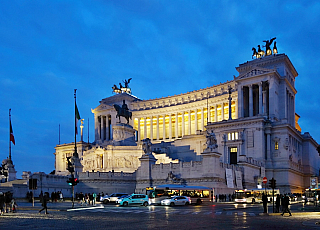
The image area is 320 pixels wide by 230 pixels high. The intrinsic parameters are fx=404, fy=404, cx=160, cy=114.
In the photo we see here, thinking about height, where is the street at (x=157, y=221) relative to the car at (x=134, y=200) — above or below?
above

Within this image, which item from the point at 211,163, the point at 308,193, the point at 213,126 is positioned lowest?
the point at 308,193

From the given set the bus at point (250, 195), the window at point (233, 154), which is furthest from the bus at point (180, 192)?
the window at point (233, 154)

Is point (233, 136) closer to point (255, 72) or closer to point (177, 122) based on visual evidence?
point (255, 72)

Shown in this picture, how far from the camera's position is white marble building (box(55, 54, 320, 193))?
213 feet

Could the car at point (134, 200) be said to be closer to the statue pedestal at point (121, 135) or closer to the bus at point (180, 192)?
the bus at point (180, 192)

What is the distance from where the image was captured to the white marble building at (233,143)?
65062 millimetres

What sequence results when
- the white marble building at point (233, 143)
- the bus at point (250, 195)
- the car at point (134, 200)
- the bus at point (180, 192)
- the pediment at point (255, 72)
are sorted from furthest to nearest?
the pediment at point (255, 72) < the white marble building at point (233, 143) < the bus at point (250, 195) < the bus at point (180, 192) < the car at point (134, 200)

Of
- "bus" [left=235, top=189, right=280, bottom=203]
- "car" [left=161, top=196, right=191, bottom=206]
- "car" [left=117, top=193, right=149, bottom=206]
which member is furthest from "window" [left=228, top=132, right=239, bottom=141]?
"car" [left=117, top=193, right=149, bottom=206]

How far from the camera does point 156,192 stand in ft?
172

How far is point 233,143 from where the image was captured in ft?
270

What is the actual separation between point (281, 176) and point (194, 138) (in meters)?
22.5

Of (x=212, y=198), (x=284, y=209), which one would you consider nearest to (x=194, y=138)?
(x=212, y=198)

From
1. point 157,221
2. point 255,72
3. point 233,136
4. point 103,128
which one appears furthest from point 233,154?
point 157,221

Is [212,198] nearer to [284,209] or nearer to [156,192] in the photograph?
[156,192]
